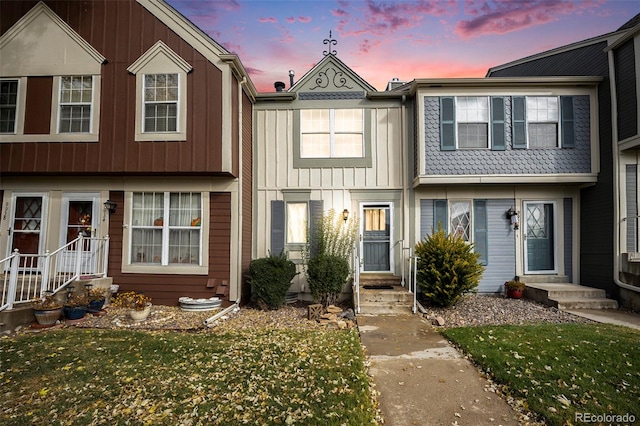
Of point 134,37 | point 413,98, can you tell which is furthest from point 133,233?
point 413,98

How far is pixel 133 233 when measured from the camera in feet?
26.7

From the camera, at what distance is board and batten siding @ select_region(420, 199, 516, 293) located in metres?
8.74

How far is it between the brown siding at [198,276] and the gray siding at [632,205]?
9.04m

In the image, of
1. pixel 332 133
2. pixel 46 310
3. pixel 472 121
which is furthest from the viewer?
pixel 332 133

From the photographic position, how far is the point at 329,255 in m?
7.96

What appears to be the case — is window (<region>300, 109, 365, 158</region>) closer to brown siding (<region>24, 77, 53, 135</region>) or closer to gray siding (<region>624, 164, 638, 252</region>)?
brown siding (<region>24, 77, 53, 135</region>)

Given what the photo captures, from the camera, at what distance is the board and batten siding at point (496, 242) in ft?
28.7

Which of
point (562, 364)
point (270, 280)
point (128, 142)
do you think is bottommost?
point (562, 364)

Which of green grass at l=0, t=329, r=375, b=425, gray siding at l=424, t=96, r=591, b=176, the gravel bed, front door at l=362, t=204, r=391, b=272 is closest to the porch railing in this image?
green grass at l=0, t=329, r=375, b=425

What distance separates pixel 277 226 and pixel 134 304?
364cm

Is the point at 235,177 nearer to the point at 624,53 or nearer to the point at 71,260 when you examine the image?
the point at 71,260

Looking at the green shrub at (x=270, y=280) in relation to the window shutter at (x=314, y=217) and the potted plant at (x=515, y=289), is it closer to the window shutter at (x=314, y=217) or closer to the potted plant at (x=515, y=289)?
the window shutter at (x=314, y=217)

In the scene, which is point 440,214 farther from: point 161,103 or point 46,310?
point 46,310

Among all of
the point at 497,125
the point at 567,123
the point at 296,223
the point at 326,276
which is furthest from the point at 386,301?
the point at 567,123
